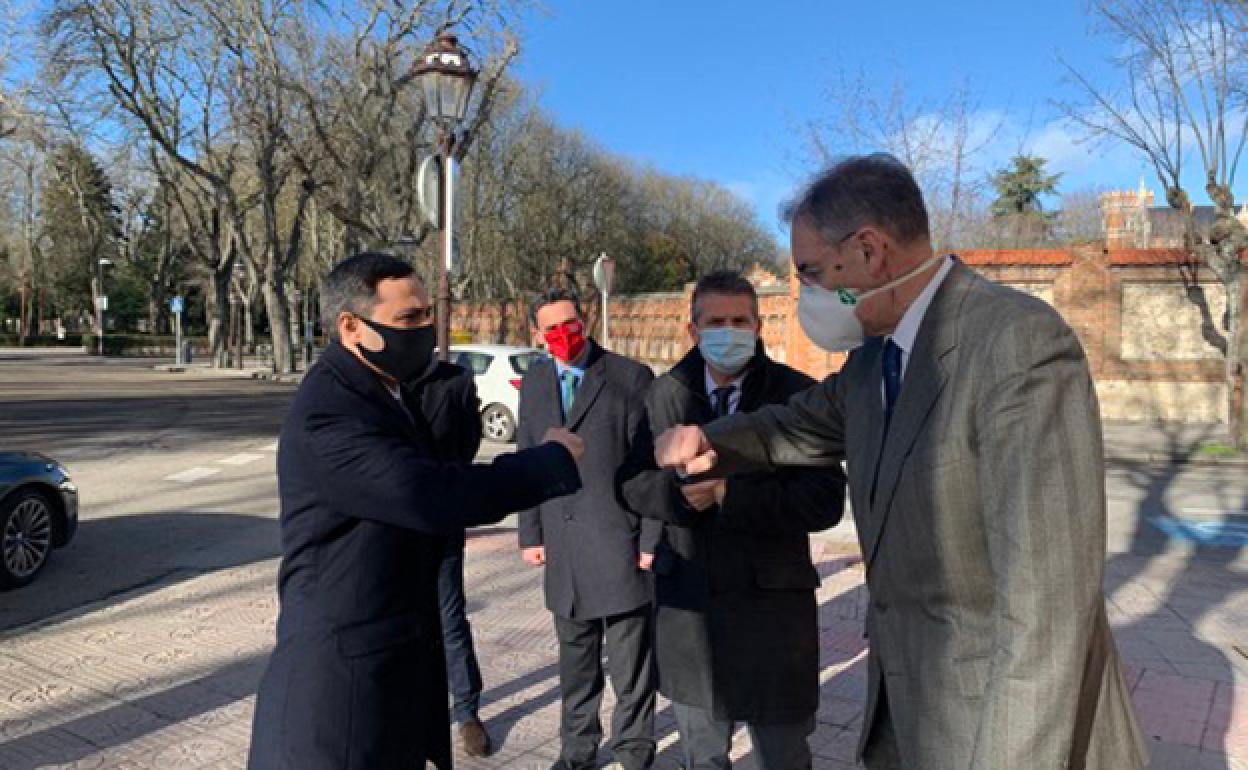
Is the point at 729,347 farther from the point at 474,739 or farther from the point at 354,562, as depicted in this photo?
the point at 474,739

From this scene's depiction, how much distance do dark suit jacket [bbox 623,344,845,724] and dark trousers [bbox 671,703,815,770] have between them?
4 cm

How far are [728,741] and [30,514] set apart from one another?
629 cm

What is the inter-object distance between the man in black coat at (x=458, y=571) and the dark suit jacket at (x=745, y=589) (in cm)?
74

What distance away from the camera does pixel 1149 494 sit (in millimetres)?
11227

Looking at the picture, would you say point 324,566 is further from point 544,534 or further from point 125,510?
point 125,510

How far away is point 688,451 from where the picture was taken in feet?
7.30

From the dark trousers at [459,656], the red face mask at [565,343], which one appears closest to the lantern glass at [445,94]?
the red face mask at [565,343]

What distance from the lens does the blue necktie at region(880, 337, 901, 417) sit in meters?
1.83

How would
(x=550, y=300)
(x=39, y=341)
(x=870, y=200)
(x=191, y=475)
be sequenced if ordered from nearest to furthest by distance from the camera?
(x=870, y=200)
(x=550, y=300)
(x=191, y=475)
(x=39, y=341)

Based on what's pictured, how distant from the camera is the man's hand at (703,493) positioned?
8.32 feet

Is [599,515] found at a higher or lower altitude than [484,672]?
higher

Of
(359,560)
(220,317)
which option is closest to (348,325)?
(359,560)

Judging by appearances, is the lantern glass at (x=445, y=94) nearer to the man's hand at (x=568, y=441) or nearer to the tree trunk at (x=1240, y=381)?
the man's hand at (x=568, y=441)

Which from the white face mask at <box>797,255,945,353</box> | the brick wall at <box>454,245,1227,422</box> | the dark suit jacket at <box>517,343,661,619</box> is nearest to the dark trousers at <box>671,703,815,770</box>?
the dark suit jacket at <box>517,343,661,619</box>
